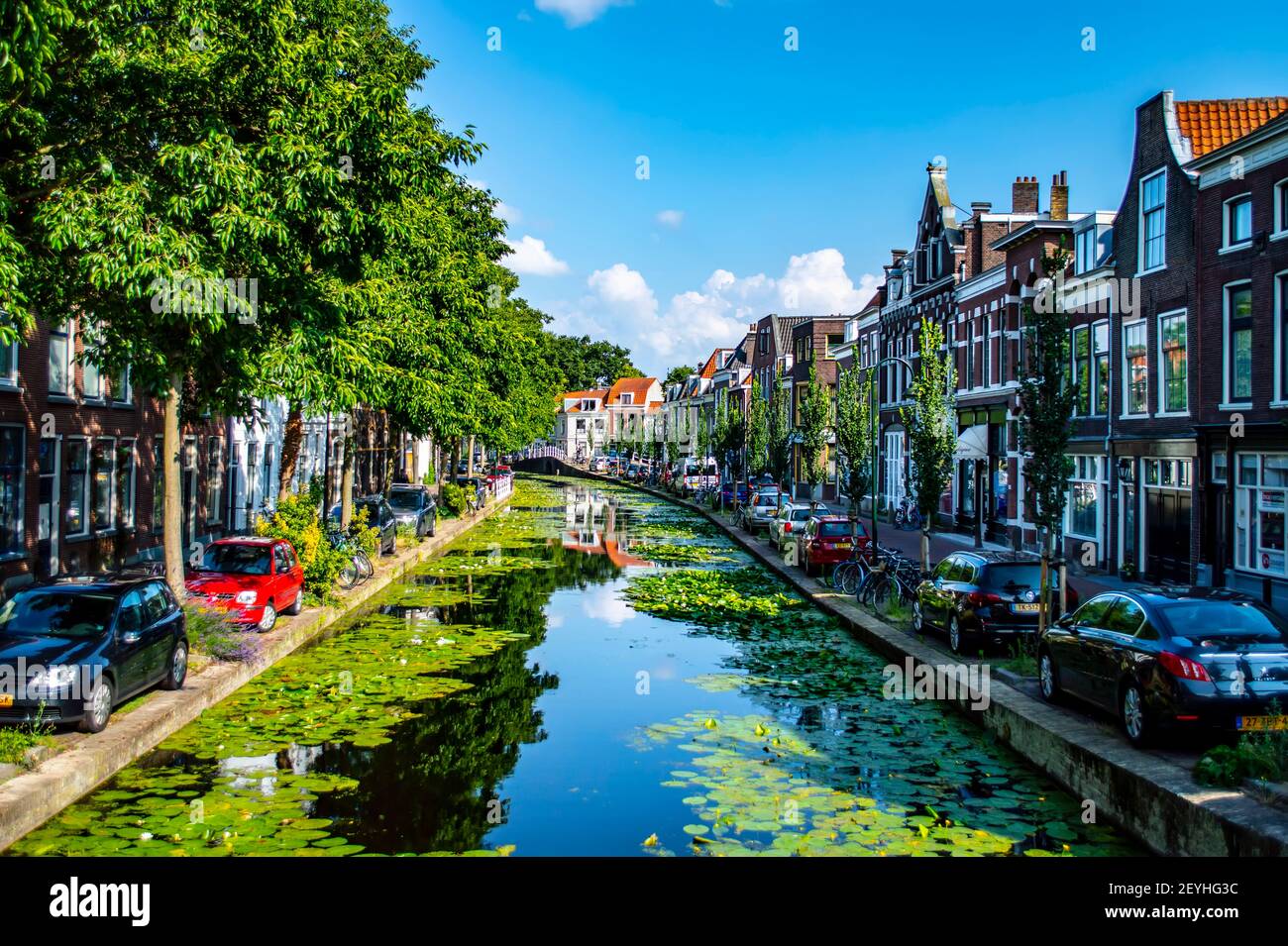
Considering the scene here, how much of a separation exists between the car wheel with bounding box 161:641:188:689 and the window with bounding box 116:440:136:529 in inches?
577

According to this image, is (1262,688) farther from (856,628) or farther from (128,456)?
(128,456)

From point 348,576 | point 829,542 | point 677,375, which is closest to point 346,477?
point 348,576

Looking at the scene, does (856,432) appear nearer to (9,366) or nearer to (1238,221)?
(1238,221)

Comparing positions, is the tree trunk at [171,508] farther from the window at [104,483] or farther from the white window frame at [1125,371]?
the white window frame at [1125,371]

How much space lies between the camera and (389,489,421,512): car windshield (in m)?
35.9

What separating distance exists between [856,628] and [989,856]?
38.1 feet

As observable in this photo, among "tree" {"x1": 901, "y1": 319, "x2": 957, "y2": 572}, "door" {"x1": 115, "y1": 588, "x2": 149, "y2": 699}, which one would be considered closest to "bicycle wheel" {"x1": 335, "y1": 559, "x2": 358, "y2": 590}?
"door" {"x1": 115, "y1": 588, "x2": 149, "y2": 699}

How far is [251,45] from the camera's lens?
1445 centimetres

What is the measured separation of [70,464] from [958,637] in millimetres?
19655

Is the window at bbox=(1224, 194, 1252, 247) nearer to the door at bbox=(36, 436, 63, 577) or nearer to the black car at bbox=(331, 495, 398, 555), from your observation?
the black car at bbox=(331, 495, 398, 555)

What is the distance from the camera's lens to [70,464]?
24.4m

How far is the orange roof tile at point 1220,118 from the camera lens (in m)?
25.4

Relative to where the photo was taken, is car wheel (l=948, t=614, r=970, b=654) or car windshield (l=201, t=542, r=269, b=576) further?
car windshield (l=201, t=542, r=269, b=576)

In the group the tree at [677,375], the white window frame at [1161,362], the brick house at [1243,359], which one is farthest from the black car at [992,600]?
the tree at [677,375]
